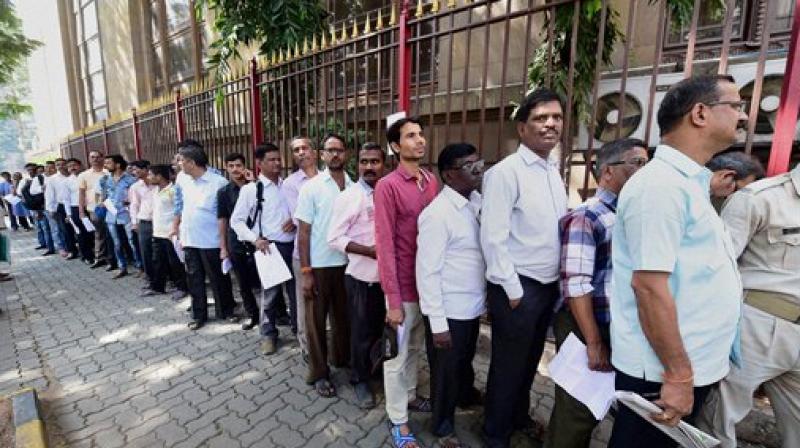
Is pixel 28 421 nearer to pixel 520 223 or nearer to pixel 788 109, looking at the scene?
pixel 520 223

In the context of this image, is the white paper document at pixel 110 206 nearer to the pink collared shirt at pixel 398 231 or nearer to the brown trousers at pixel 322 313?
the brown trousers at pixel 322 313

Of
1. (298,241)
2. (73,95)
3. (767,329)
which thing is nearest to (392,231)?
(298,241)

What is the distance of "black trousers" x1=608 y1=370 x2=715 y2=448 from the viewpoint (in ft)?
4.54

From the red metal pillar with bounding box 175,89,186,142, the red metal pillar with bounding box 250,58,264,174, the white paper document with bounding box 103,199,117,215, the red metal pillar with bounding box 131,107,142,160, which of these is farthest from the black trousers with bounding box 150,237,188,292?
the red metal pillar with bounding box 131,107,142,160

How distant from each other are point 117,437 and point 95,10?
16.7 m

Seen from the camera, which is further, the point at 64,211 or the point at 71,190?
the point at 64,211

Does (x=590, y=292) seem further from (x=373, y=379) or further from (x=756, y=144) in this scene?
(x=756, y=144)

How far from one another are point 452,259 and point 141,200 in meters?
5.15

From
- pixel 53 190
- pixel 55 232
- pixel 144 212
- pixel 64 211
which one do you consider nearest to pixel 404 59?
pixel 144 212

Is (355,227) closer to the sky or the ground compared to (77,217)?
closer to the sky

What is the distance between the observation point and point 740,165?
2023mm

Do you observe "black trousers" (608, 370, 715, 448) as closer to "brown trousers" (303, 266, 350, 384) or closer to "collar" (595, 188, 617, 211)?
"collar" (595, 188, 617, 211)

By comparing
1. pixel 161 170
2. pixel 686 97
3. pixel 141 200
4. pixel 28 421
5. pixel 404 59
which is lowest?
pixel 28 421

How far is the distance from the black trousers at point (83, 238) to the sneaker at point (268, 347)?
5834 millimetres
